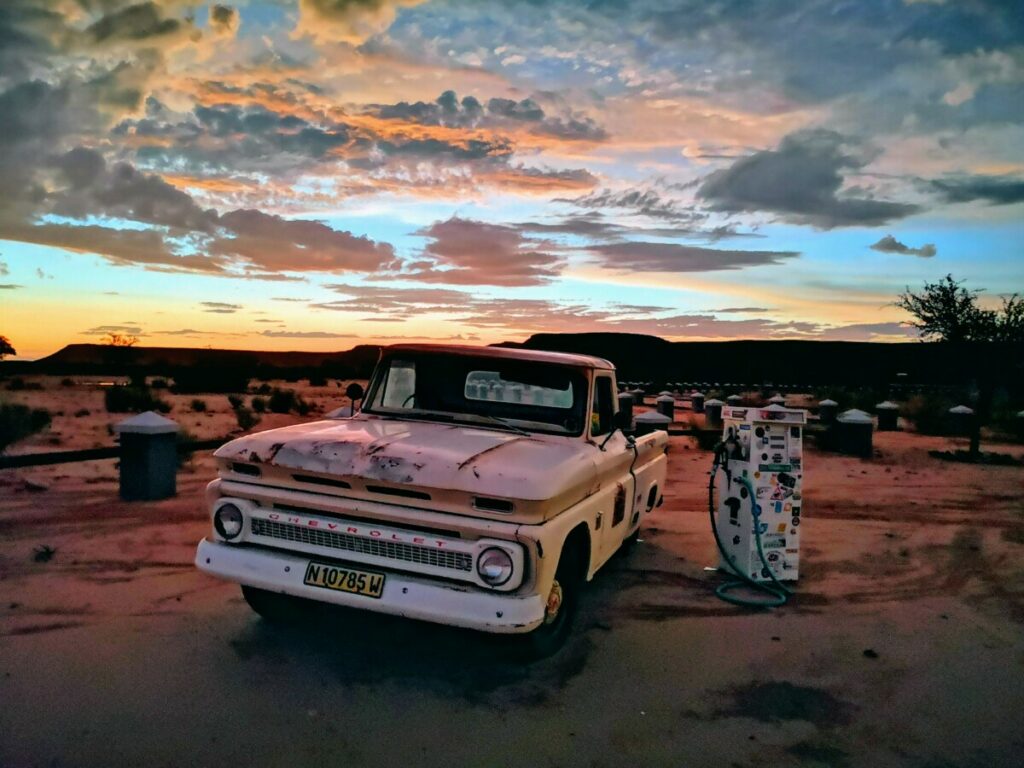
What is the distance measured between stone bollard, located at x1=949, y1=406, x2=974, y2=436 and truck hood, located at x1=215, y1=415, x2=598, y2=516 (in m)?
17.8

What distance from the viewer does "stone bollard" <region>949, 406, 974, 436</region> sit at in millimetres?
19125

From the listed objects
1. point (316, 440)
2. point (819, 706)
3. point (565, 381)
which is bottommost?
point (819, 706)

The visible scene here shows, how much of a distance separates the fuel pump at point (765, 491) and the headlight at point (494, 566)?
8.87 feet

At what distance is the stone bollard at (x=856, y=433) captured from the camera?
14695 mm

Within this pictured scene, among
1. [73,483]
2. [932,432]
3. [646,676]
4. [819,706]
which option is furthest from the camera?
[932,432]

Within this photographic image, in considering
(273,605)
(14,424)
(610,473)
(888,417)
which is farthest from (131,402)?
(610,473)

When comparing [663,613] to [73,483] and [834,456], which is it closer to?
[73,483]

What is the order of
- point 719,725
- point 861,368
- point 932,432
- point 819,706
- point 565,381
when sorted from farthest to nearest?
point 861,368 < point 932,432 < point 565,381 < point 819,706 < point 719,725

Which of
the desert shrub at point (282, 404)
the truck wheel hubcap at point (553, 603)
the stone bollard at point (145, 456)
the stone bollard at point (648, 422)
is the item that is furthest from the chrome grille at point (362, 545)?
the desert shrub at point (282, 404)

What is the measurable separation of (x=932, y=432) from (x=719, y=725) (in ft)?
60.8

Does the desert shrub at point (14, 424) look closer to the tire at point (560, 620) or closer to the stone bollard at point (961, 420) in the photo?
the tire at point (560, 620)

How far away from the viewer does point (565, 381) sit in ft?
17.6

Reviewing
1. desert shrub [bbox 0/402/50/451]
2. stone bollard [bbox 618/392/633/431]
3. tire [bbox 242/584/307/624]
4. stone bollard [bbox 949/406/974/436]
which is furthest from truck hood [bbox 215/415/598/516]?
stone bollard [bbox 949/406/974/436]

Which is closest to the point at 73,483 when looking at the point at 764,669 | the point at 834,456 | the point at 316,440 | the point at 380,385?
the point at 380,385
